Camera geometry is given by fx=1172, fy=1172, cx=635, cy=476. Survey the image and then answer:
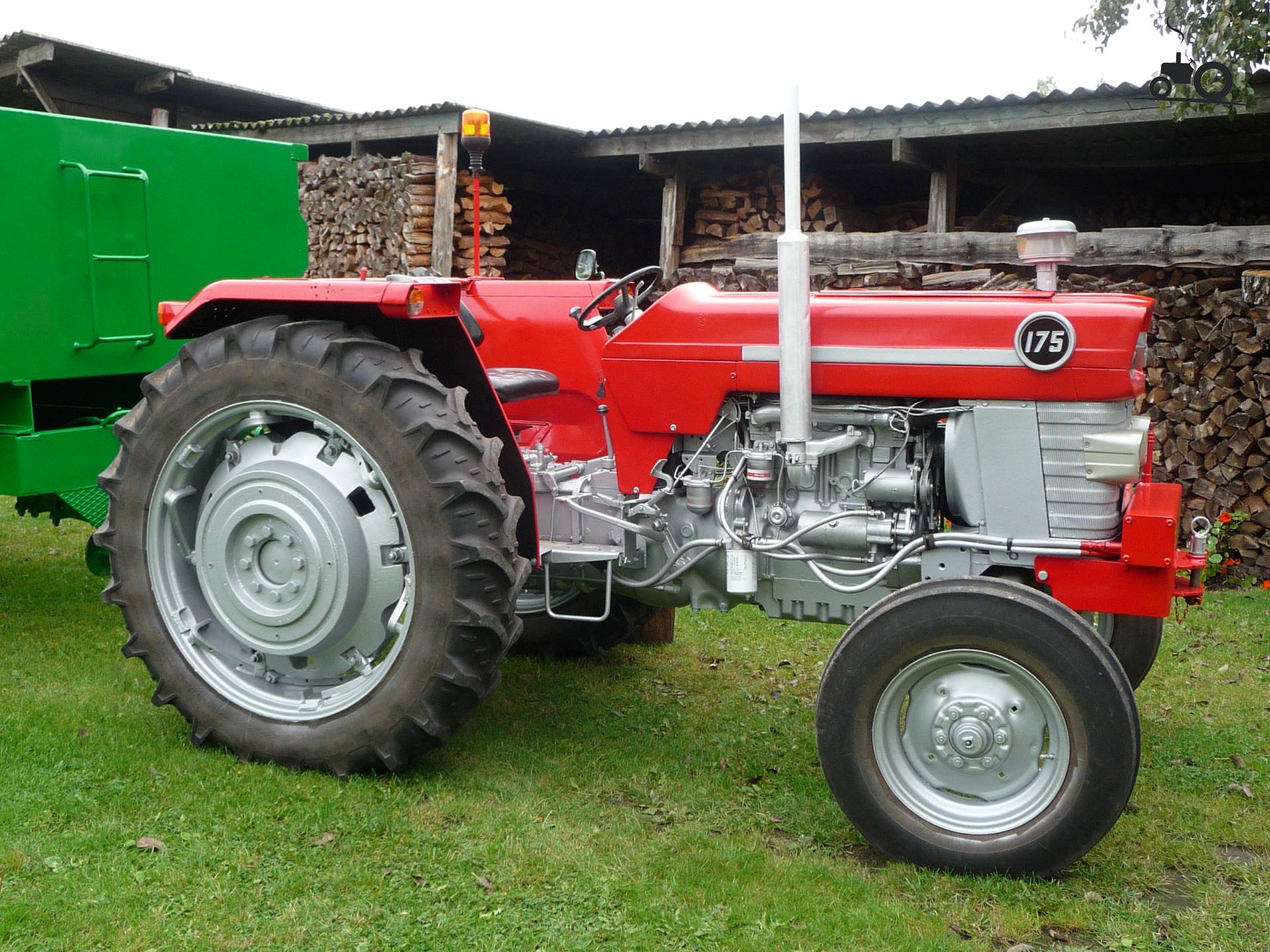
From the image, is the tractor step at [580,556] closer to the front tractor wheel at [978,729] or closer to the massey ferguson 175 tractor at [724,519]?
the massey ferguson 175 tractor at [724,519]

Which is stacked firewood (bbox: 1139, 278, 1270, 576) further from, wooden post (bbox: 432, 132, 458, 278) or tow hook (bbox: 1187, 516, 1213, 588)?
wooden post (bbox: 432, 132, 458, 278)

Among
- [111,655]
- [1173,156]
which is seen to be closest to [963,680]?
[111,655]

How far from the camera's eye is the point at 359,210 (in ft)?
30.1

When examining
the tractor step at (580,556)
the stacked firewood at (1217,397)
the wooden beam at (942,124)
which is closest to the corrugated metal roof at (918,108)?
the wooden beam at (942,124)

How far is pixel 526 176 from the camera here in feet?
33.3

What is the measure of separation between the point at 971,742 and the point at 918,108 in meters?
5.24

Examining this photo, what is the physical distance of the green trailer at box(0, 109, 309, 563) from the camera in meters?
4.25

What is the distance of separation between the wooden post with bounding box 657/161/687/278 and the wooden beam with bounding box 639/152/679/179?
30 mm

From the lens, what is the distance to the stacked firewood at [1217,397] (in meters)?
6.01

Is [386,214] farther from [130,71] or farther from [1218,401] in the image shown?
[1218,401]

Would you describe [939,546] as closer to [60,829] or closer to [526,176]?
[60,829]

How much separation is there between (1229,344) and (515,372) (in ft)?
13.6

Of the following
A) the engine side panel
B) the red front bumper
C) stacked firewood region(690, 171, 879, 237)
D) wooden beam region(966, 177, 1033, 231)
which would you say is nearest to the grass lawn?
the red front bumper

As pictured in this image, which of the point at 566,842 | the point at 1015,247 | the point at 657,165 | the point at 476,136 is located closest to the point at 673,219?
the point at 657,165
